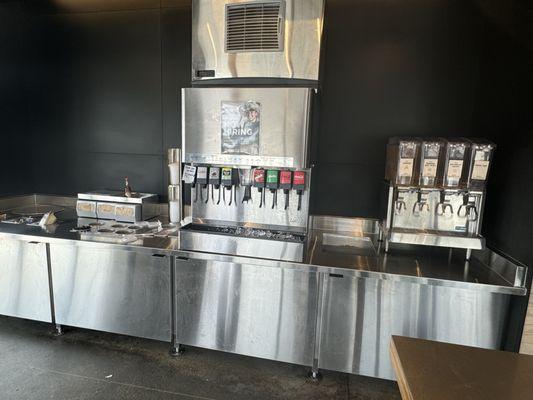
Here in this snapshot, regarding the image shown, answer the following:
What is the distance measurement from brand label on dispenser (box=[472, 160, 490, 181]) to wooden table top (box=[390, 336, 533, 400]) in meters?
1.10

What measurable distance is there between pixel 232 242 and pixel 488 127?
1744 mm

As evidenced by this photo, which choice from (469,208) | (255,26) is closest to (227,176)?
(255,26)

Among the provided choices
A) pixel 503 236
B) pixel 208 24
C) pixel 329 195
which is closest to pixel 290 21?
pixel 208 24

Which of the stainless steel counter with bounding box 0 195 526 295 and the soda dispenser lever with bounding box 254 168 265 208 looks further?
the soda dispenser lever with bounding box 254 168 265 208

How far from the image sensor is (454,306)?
6.02 feet

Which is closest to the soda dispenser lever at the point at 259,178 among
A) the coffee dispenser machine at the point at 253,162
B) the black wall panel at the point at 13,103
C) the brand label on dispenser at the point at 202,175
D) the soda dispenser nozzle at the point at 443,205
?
the coffee dispenser machine at the point at 253,162

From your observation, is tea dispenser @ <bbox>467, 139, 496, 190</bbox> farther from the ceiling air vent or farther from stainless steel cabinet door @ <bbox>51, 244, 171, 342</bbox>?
stainless steel cabinet door @ <bbox>51, 244, 171, 342</bbox>

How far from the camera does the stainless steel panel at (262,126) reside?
75.6 inches

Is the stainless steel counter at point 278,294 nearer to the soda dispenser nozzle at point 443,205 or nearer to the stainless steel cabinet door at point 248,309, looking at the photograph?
the stainless steel cabinet door at point 248,309

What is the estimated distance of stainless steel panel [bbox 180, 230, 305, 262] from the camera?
1.95 meters

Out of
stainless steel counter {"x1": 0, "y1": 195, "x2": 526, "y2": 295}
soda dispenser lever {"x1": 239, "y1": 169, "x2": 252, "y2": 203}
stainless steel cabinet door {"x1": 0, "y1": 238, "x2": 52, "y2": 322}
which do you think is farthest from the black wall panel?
soda dispenser lever {"x1": 239, "y1": 169, "x2": 252, "y2": 203}

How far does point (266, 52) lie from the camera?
198 cm

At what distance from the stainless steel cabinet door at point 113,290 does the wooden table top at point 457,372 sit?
1541 millimetres

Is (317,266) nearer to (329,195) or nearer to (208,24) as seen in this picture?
(329,195)
